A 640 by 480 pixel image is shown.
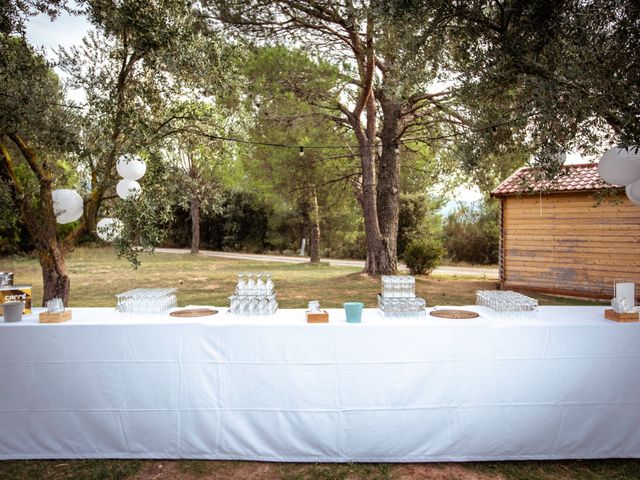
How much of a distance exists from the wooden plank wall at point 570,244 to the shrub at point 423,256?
8.40 ft

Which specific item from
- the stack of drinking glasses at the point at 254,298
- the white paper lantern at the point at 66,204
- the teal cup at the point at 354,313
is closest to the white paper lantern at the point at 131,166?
the white paper lantern at the point at 66,204

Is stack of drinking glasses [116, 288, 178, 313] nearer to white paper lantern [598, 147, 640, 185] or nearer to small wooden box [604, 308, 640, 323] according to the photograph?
small wooden box [604, 308, 640, 323]

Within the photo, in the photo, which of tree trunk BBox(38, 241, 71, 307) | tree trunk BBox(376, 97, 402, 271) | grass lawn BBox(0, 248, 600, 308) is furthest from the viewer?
tree trunk BBox(376, 97, 402, 271)

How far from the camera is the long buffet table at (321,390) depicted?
2941 millimetres

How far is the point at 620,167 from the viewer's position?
11.9 feet

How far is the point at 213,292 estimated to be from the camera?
10531 mm

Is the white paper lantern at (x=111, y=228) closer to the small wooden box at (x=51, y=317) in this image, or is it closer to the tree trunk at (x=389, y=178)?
the small wooden box at (x=51, y=317)

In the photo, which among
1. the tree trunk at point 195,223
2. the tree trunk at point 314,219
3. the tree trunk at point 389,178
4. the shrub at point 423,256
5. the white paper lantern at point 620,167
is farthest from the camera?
the tree trunk at point 195,223

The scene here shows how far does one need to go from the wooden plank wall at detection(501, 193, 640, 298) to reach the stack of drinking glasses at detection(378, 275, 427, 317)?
24.0ft

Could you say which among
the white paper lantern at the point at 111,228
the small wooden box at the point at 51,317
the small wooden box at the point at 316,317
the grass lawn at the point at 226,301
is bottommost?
the grass lawn at the point at 226,301

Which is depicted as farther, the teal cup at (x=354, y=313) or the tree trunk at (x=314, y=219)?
the tree trunk at (x=314, y=219)

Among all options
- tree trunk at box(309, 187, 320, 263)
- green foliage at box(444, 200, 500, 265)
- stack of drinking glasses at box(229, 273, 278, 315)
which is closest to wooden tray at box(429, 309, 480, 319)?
stack of drinking glasses at box(229, 273, 278, 315)

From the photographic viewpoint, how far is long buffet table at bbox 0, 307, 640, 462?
2.94 m

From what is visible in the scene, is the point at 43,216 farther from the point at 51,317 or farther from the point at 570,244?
the point at 570,244
